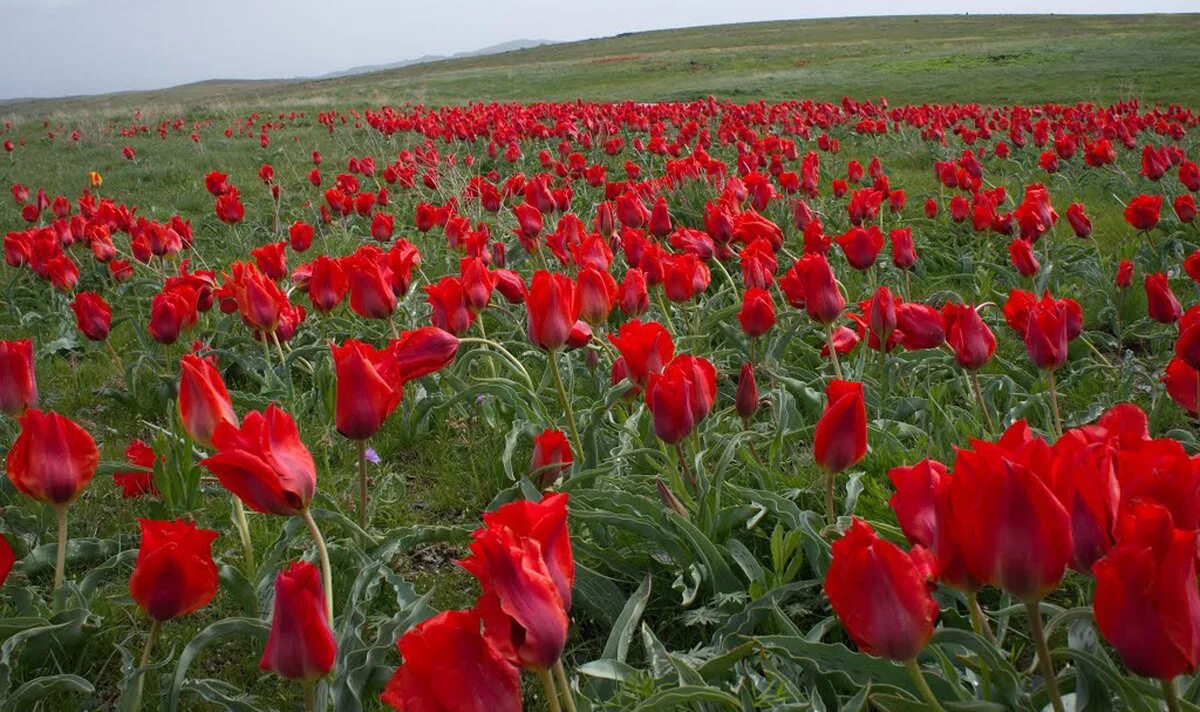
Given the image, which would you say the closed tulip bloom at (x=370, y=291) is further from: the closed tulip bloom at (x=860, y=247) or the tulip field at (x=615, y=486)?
the closed tulip bloom at (x=860, y=247)

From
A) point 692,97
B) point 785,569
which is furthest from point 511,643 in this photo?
point 692,97

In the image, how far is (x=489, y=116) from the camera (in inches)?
411

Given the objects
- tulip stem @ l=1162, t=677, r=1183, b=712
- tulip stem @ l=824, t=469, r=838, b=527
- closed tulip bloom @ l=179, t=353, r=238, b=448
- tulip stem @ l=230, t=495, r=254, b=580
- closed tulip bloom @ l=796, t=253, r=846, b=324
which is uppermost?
closed tulip bloom @ l=179, t=353, r=238, b=448

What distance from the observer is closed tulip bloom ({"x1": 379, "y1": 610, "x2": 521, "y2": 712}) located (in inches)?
35.4

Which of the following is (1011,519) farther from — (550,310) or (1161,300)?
(1161,300)

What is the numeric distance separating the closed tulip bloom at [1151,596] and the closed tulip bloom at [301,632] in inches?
38.2

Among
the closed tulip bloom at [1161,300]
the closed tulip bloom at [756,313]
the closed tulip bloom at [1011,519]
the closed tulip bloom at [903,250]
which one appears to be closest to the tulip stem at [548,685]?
the closed tulip bloom at [1011,519]

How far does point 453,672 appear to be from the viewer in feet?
2.98

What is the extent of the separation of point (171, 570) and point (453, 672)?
71cm

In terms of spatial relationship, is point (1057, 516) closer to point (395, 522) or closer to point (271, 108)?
point (395, 522)

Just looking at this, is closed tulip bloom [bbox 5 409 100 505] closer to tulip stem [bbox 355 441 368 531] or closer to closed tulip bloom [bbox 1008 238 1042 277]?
tulip stem [bbox 355 441 368 531]

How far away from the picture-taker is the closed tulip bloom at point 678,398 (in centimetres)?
173

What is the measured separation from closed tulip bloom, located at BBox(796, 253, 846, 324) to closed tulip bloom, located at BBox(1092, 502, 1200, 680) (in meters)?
1.65

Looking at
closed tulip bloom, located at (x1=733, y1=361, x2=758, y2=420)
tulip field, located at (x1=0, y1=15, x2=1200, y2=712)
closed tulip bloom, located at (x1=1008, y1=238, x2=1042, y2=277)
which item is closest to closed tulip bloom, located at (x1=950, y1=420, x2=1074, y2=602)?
tulip field, located at (x1=0, y1=15, x2=1200, y2=712)
